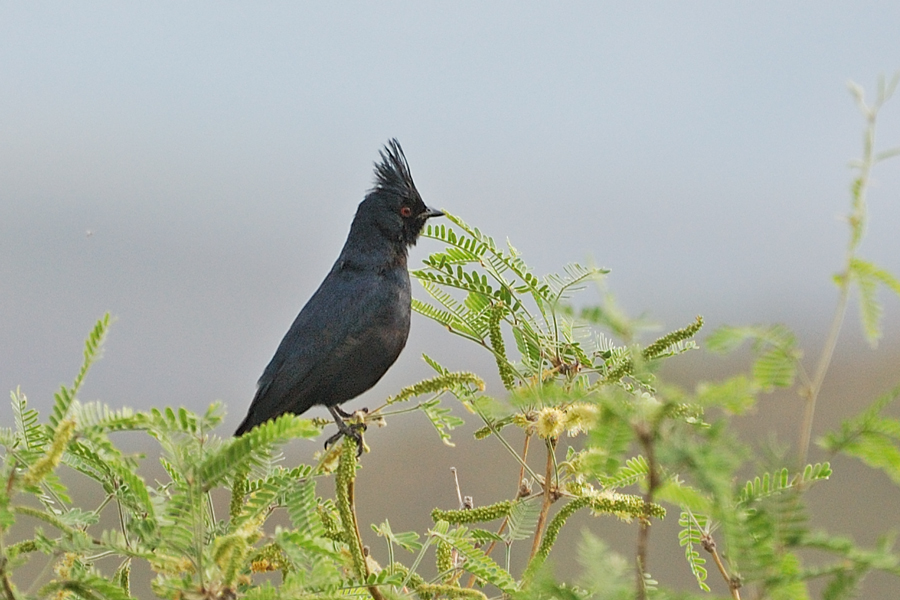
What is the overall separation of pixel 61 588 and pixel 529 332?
1.33 m

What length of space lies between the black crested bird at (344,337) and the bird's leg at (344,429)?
0.02 m

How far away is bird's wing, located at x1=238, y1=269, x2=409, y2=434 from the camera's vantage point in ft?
16.1

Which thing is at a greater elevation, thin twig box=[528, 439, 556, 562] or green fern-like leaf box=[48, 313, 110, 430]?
green fern-like leaf box=[48, 313, 110, 430]

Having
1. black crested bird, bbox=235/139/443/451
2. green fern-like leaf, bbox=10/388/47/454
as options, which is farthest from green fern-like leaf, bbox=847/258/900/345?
black crested bird, bbox=235/139/443/451

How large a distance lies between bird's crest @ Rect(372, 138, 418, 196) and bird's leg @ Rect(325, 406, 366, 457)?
1.28m

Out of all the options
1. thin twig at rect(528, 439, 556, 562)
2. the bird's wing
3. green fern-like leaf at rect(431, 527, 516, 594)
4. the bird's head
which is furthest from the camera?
the bird's head

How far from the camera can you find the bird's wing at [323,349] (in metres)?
4.90

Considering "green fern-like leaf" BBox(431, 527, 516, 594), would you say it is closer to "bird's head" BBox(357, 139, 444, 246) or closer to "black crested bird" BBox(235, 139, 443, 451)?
"black crested bird" BBox(235, 139, 443, 451)

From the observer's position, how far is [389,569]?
1.79m

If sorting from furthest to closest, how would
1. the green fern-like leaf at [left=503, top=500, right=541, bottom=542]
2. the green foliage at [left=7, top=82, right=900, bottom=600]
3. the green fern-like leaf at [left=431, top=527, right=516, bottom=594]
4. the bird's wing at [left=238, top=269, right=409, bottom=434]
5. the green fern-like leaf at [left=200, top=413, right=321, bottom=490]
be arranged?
A: the bird's wing at [left=238, top=269, right=409, bottom=434]
the green fern-like leaf at [left=503, top=500, right=541, bottom=542]
the green fern-like leaf at [left=431, top=527, right=516, bottom=594]
the green fern-like leaf at [left=200, top=413, right=321, bottom=490]
the green foliage at [left=7, top=82, right=900, bottom=600]

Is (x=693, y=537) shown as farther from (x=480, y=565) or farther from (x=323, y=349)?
(x=323, y=349)

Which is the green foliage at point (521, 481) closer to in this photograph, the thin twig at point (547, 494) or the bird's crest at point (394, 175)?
the thin twig at point (547, 494)

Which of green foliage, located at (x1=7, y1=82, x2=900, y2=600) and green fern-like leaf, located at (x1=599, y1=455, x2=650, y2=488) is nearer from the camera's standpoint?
green foliage, located at (x1=7, y1=82, x2=900, y2=600)

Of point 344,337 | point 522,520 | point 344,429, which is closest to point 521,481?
point 522,520
